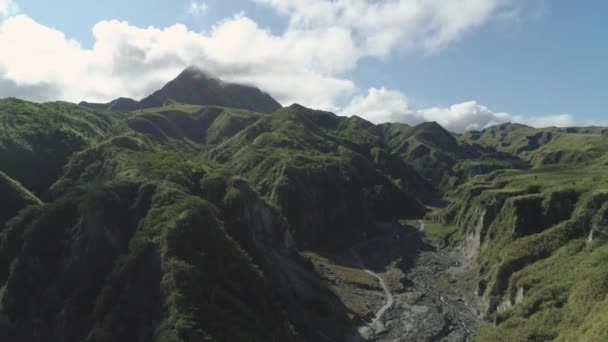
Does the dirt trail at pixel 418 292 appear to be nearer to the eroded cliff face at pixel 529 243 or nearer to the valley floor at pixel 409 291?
the valley floor at pixel 409 291

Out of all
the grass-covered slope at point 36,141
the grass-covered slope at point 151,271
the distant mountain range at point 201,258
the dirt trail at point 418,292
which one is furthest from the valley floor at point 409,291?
the grass-covered slope at point 36,141

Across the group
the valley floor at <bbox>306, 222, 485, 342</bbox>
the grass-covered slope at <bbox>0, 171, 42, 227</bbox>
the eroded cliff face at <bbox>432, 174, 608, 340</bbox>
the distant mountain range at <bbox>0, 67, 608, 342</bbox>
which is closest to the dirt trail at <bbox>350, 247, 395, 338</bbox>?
the valley floor at <bbox>306, 222, 485, 342</bbox>

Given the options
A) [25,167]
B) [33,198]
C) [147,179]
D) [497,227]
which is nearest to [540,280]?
[497,227]

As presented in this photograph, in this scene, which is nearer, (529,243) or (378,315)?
(378,315)

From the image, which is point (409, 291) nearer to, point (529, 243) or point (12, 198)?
point (529, 243)

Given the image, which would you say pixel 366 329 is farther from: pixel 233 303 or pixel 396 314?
pixel 233 303

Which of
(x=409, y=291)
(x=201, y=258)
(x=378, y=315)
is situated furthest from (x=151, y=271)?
(x=409, y=291)

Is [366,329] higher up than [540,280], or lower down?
lower down

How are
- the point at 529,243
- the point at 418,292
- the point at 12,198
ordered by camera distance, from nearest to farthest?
1. the point at 12,198
2. the point at 529,243
3. the point at 418,292

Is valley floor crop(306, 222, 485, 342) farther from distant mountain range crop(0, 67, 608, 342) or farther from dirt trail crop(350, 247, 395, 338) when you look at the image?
distant mountain range crop(0, 67, 608, 342)
